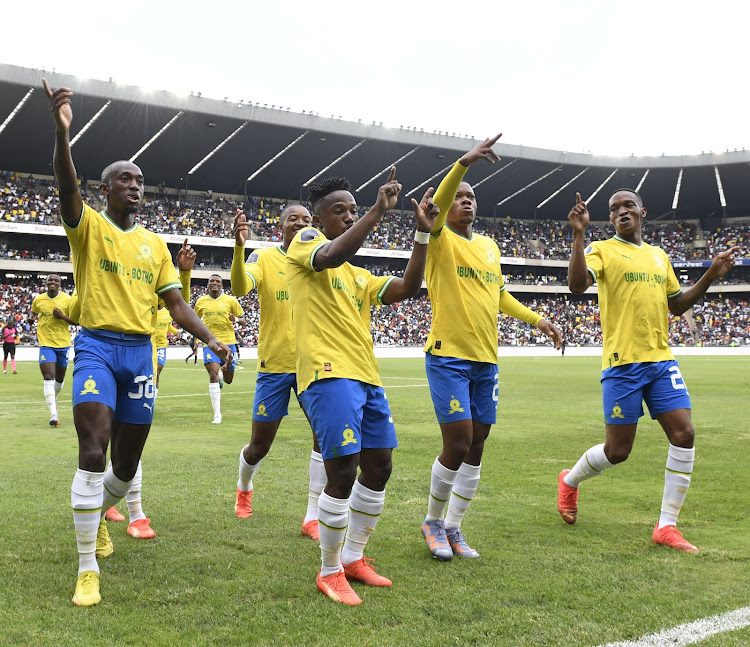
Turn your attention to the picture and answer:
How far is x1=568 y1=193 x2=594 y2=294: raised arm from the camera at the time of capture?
5.02m

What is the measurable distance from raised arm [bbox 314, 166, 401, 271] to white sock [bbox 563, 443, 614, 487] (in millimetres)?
2808

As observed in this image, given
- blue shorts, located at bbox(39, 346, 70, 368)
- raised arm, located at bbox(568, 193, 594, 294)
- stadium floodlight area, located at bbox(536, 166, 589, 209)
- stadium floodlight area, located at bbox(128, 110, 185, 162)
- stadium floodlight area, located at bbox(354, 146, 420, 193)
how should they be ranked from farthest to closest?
stadium floodlight area, located at bbox(536, 166, 589, 209) < stadium floodlight area, located at bbox(354, 146, 420, 193) < stadium floodlight area, located at bbox(128, 110, 185, 162) < blue shorts, located at bbox(39, 346, 70, 368) < raised arm, located at bbox(568, 193, 594, 294)

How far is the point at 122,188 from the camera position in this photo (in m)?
4.48

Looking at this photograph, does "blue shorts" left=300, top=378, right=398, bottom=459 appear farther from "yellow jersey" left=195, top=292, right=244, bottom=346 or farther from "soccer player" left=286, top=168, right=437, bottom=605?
"yellow jersey" left=195, top=292, right=244, bottom=346

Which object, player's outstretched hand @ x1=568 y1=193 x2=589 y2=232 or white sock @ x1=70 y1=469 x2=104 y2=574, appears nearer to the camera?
white sock @ x1=70 y1=469 x2=104 y2=574

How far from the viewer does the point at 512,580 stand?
4.13 metres

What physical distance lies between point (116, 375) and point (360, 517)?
167cm

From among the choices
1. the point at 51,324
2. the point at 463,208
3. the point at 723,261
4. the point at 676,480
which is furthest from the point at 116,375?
the point at 51,324

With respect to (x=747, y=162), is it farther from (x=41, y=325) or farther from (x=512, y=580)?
(x=512, y=580)

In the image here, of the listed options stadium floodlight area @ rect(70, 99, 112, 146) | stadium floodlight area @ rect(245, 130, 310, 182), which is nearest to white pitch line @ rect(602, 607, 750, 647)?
stadium floodlight area @ rect(70, 99, 112, 146)

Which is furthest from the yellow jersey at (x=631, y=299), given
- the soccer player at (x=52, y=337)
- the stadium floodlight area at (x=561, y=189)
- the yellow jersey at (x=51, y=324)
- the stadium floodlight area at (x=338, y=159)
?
the stadium floodlight area at (x=561, y=189)

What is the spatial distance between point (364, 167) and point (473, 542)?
5237 cm

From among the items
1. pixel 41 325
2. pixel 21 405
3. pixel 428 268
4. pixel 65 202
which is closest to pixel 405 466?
pixel 428 268

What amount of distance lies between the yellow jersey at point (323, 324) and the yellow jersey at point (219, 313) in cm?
849
